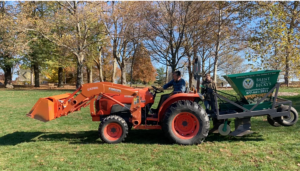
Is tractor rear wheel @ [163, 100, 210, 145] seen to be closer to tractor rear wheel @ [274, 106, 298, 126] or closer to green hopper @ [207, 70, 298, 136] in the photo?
green hopper @ [207, 70, 298, 136]

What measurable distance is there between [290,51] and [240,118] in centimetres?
556

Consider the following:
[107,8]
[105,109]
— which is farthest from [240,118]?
[107,8]

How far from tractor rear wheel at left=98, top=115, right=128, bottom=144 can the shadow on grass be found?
0.27 meters

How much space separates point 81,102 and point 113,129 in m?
1.10

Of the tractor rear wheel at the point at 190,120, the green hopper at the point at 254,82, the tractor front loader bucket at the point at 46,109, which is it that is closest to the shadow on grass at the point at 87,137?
the tractor rear wheel at the point at 190,120

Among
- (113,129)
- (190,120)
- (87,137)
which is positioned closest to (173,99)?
(190,120)

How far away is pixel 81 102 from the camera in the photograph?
5430mm

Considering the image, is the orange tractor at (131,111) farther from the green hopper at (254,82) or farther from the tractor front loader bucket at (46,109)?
the green hopper at (254,82)

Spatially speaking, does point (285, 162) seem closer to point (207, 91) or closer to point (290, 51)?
point (207, 91)

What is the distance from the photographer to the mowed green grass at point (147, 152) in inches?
152

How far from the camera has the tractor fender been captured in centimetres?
504

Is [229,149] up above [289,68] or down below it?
below

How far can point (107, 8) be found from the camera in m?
21.6

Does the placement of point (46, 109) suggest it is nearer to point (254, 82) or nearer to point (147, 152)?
point (147, 152)
